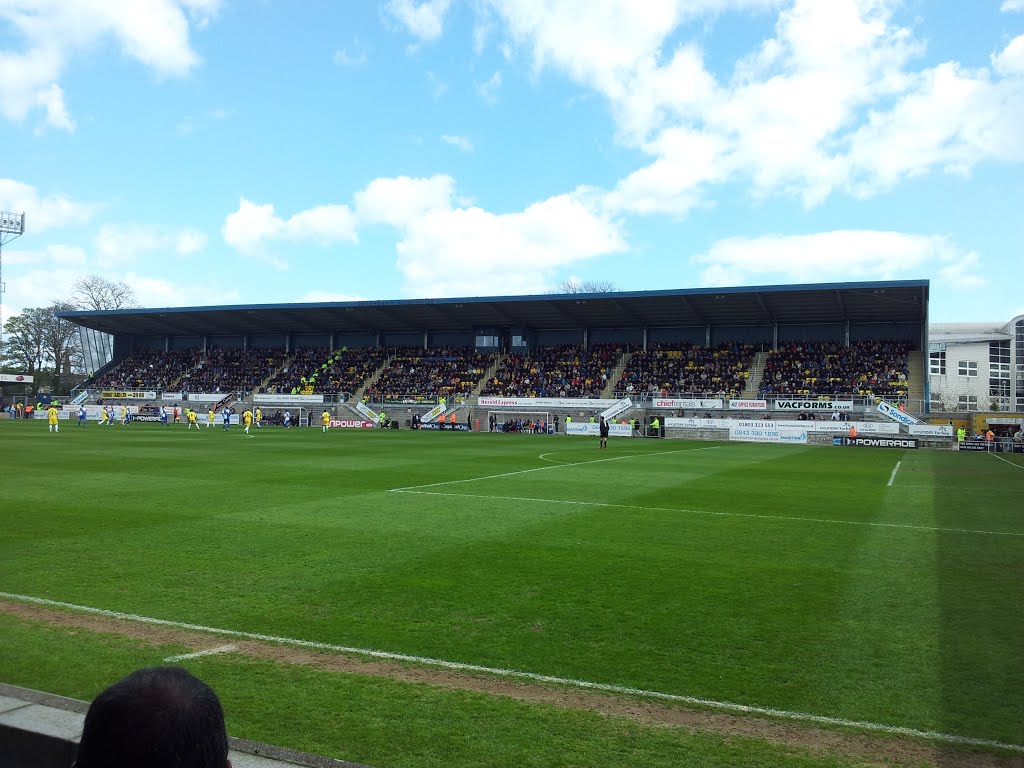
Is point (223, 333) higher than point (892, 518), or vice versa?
point (223, 333)

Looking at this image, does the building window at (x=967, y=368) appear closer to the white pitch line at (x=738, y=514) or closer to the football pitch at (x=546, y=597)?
the football pitch at (x=546, y=597)

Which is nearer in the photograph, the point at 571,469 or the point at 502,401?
the point at 571,469

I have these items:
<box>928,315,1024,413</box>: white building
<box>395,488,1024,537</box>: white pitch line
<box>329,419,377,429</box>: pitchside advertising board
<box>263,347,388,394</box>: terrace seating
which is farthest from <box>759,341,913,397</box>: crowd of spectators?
<box>395,488,1024,537</box>: white pitch line

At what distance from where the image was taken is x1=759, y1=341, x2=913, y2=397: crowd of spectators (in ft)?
172

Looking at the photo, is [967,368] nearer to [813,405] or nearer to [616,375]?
[813,405]

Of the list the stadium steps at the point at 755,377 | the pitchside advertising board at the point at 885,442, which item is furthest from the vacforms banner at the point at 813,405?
the pitchside advertising board at the point at 885,442

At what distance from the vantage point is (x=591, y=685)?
5.36 meters

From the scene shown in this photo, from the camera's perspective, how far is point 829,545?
10922mm

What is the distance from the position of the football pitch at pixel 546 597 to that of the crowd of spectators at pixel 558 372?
43.6 m

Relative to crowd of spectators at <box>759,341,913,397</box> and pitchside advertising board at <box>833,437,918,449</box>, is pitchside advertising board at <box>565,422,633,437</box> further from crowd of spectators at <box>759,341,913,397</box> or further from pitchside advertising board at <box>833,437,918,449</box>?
pitchside advertising board at <box>833,437,918,449</box>

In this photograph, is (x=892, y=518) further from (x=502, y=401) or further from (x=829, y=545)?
(x=502, y=401)

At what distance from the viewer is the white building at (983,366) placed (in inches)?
3428

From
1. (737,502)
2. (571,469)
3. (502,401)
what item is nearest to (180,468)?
(571,469)

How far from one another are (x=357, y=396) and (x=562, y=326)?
2015cm
